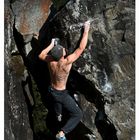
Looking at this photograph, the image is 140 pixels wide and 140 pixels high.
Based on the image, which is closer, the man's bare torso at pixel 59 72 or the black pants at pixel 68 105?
the man's bare torso at pixel 59 72

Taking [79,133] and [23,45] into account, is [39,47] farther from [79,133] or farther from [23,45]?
[79,133]

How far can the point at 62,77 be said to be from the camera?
26.5ft

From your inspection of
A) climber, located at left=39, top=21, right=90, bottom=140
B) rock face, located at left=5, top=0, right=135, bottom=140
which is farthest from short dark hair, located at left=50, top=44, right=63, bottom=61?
rock face, located at left=5, top=0, right=135, bottom=140

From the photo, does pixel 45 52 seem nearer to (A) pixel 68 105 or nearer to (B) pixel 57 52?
(B) pixel 57 52

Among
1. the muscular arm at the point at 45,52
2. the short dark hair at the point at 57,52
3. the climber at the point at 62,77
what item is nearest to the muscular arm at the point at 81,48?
the climber at the point at 62,77

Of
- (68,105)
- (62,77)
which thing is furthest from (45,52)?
(68,105)

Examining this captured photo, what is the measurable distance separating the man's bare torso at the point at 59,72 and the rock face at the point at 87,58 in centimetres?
21

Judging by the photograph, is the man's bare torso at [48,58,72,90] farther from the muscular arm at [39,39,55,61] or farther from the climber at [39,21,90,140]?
the muscular arm at [39,39,55,61]

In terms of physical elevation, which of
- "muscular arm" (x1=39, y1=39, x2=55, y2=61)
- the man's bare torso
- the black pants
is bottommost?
the black pants

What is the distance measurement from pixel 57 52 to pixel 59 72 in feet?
1.01

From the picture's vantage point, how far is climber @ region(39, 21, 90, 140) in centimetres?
797

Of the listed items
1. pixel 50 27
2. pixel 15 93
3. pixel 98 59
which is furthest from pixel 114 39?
pixel 15 93

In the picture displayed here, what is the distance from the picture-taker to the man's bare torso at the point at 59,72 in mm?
7999

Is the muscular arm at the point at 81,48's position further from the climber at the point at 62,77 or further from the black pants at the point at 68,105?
the black pants at the point at 68,105
